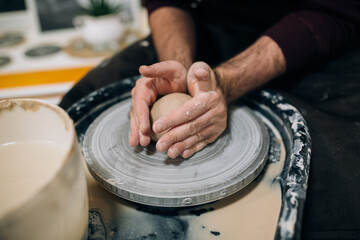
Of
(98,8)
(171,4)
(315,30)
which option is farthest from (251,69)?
(98,8)

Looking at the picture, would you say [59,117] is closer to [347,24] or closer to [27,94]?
[347,24]

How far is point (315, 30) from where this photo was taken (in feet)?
3.35

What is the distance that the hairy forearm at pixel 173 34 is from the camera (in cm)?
112

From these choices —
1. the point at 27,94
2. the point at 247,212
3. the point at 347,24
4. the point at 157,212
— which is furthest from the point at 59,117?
the point at 27,94

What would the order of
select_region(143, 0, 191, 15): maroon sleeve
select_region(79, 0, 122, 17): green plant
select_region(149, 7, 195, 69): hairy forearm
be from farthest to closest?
select_region(79, 0, 122, 17): green plant
select_region(143, 0, 191, 15): maroon sleeve
select_region(149, 7, 195, 69): hairy forearm

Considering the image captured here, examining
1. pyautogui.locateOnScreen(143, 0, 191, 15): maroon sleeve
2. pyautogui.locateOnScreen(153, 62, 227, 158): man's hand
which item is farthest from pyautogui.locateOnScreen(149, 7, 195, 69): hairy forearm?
pyautogui.locateOnScreen(153, 62, 227, 158): man's hand

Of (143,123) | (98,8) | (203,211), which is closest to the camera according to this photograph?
(203,211)

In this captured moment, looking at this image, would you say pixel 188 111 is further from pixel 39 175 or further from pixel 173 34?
pixel 173 34

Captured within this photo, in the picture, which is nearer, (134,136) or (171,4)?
(134,136)

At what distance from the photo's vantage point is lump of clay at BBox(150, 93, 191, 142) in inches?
29.6

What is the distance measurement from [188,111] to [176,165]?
0.14m

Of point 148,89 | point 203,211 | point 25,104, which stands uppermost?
point 25,104

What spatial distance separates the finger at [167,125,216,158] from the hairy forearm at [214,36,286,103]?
0.63 ft

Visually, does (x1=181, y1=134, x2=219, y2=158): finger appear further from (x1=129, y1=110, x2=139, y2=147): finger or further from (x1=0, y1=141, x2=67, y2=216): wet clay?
(x1=0, y1=141, x2=67, y2=216): wet clay
